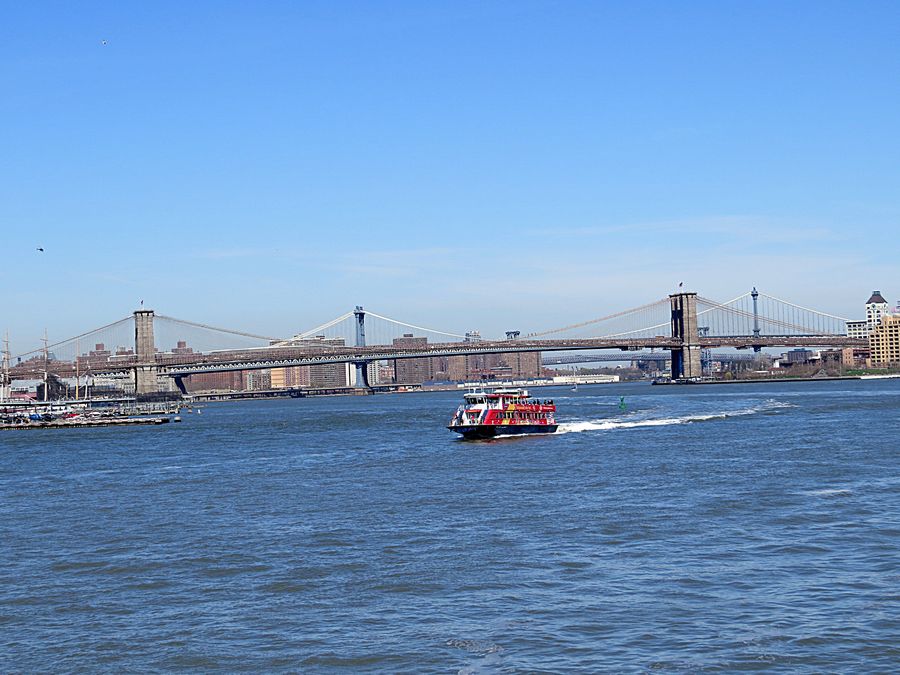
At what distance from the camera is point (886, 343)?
173 m

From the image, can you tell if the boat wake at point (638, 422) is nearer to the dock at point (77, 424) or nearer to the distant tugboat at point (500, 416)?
the distant tugboat at point (500, 416)

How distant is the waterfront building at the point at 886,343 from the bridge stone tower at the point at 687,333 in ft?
110

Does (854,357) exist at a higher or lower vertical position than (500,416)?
higher

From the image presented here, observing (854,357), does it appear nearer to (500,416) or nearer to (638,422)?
(638,422)

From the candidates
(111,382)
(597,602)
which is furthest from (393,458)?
(111,382)

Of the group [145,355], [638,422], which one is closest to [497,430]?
[638,422]

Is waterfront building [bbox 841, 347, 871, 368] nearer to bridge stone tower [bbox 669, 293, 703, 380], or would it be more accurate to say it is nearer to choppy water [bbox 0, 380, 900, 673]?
bridge stone tower [bbox 669, 293, 703, 380]

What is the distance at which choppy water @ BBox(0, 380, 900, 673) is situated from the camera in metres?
14.1

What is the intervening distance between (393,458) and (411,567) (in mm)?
23604

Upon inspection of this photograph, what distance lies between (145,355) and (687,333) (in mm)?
72230

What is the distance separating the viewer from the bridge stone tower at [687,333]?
15412cm

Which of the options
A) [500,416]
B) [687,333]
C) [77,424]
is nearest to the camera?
[500,416]

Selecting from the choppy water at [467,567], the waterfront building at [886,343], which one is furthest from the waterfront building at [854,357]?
the choppy water at [467,567]

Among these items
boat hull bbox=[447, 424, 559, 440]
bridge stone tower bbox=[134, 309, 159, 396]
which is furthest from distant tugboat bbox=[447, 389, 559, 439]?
bridge stone tower bbox=[134, 309, 159, 396]
